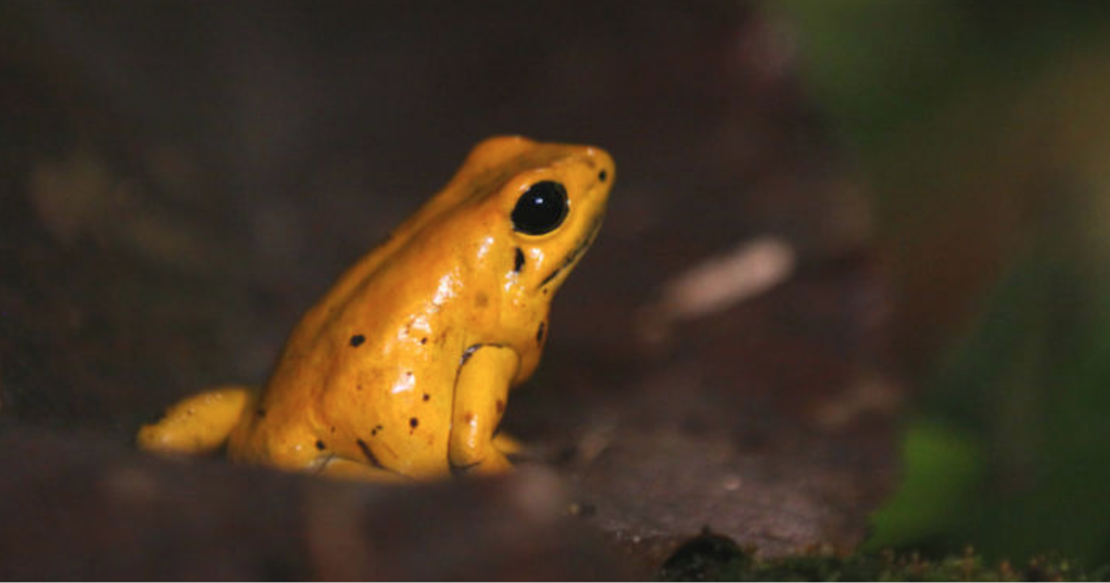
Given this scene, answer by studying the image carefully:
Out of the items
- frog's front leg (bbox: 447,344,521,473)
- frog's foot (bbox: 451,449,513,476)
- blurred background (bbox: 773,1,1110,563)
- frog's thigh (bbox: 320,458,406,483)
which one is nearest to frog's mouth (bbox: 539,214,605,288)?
frog's front leg (bbox: 447,344,521,473)

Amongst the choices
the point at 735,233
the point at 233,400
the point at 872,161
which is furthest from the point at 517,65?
the point at 233,400

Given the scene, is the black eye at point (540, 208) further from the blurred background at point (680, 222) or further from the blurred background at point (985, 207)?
the blurred background at point (985, 207)

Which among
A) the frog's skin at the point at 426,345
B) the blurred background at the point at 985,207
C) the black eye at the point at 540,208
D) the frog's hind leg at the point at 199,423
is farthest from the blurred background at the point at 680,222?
the black eye at the point at 540,208

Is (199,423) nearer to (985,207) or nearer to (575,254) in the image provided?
(575,254)

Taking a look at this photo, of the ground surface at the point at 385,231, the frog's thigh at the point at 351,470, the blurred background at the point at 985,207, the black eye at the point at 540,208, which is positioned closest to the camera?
the ground surface at the point at 385,231

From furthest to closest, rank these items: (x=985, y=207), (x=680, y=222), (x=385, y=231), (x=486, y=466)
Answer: (x=985, y=207) < (x=385, y=231) < (x=680, y=222) < (x=486, y=466)

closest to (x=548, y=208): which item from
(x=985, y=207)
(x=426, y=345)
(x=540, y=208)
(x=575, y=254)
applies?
(x=540, y=208)

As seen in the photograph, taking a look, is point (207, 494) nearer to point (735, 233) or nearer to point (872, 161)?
point (735, 233)
